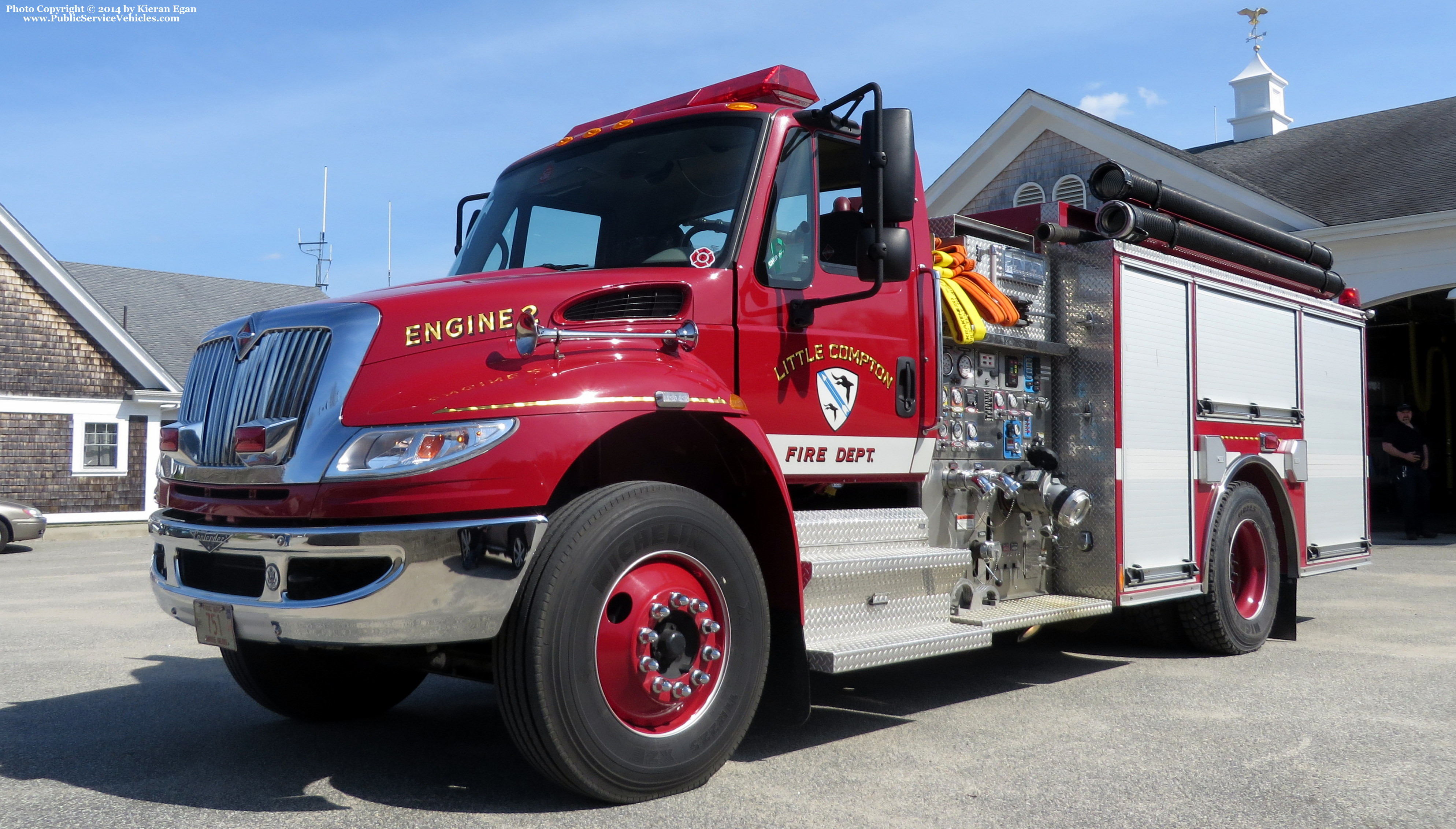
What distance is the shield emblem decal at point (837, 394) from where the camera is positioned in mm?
5008

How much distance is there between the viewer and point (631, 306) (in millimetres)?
4324

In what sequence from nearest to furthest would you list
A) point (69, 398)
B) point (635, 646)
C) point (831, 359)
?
point (635, 646)
point (831, 359)
point (69, 398)

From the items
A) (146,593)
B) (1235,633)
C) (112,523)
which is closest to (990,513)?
(1235,633)

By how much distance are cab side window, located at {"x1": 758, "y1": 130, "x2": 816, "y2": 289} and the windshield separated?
0.56ft

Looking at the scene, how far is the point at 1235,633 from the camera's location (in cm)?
742

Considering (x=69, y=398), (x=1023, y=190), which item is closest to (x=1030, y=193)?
(x=1023, y=190)

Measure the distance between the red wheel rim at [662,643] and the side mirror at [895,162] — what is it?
1.57m

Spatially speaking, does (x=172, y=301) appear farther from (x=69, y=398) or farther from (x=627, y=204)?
(x=627, y=204)

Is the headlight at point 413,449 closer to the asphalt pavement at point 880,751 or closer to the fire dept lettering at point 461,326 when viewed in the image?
the fire dept lettering at point 461,326

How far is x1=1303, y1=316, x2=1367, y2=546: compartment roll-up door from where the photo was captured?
27.6 ft

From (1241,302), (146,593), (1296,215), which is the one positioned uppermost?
(1296,215)

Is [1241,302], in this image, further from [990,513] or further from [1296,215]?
[1296,215]

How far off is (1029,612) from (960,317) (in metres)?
1.51

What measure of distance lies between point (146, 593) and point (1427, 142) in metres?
21.6
